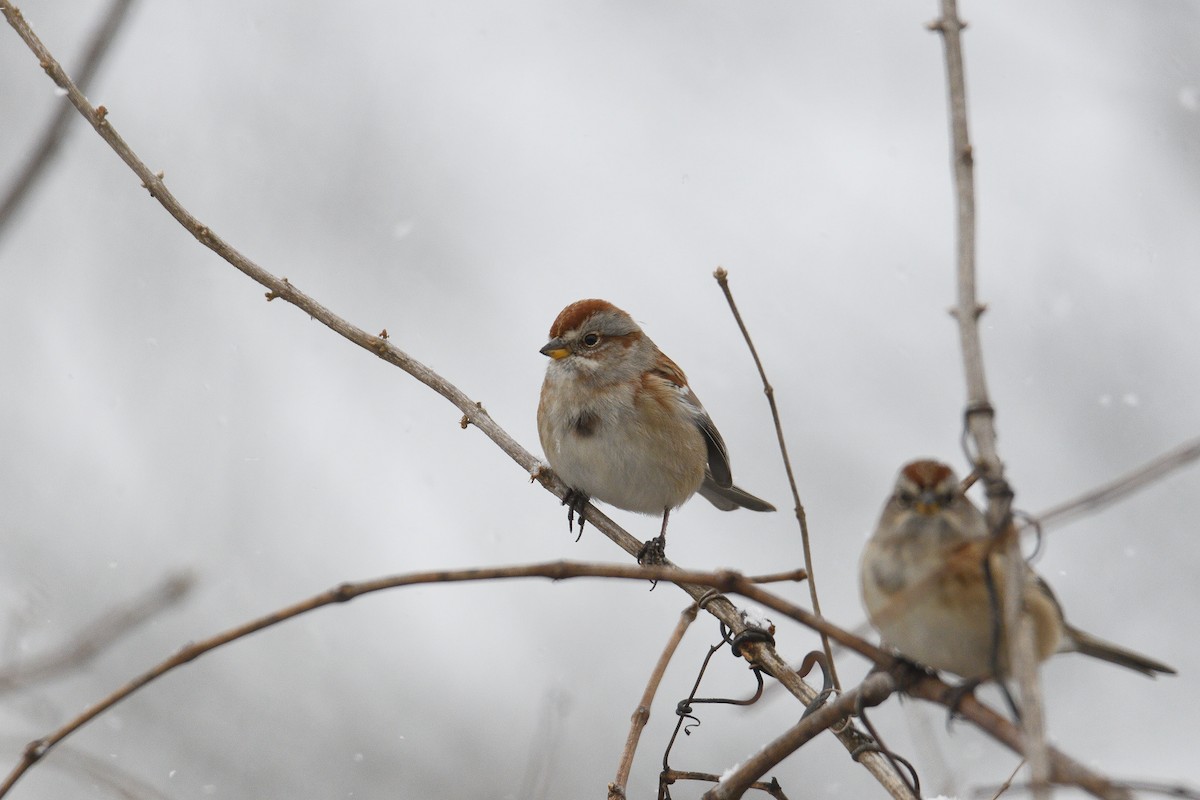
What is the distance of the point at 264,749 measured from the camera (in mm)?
8352

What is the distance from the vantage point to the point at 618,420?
513cm

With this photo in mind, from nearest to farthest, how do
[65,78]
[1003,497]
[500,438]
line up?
[1003,497] < [65,78] < [500,438]

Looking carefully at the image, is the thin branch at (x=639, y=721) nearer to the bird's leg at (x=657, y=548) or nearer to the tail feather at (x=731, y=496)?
the bird's leg at (x=657, y=548)

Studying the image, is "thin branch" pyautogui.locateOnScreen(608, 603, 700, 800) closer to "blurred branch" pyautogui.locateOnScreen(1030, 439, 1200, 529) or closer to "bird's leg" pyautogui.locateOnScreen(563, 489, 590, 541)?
"blurred branch" pyautogui.locateOnScreen(1030, 439, 1200, 529)

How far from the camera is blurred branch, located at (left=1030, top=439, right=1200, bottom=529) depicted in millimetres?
1162

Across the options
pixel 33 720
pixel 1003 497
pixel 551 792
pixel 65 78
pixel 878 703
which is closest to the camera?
pixel 1003 497

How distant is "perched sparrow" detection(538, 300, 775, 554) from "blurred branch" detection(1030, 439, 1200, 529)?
3.62 meters

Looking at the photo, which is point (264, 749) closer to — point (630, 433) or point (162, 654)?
point (162, 654)

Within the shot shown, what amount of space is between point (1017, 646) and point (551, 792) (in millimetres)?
7046

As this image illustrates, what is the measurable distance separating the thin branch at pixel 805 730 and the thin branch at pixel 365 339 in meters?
0.31

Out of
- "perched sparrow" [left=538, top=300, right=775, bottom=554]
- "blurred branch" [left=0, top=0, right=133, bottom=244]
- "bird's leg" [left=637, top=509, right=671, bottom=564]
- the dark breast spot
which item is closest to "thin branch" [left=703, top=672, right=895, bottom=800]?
"blurred branch" [left=0, top=0, right=133, bottom=244]

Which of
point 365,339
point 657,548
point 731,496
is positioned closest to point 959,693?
point 365,339

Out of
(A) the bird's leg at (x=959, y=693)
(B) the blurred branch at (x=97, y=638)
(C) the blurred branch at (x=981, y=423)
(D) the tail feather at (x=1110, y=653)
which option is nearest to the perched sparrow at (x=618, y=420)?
(B) the blurred branch at (x=97, y=638)

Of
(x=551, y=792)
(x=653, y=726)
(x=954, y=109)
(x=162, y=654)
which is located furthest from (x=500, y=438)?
(x=162, y=654)
